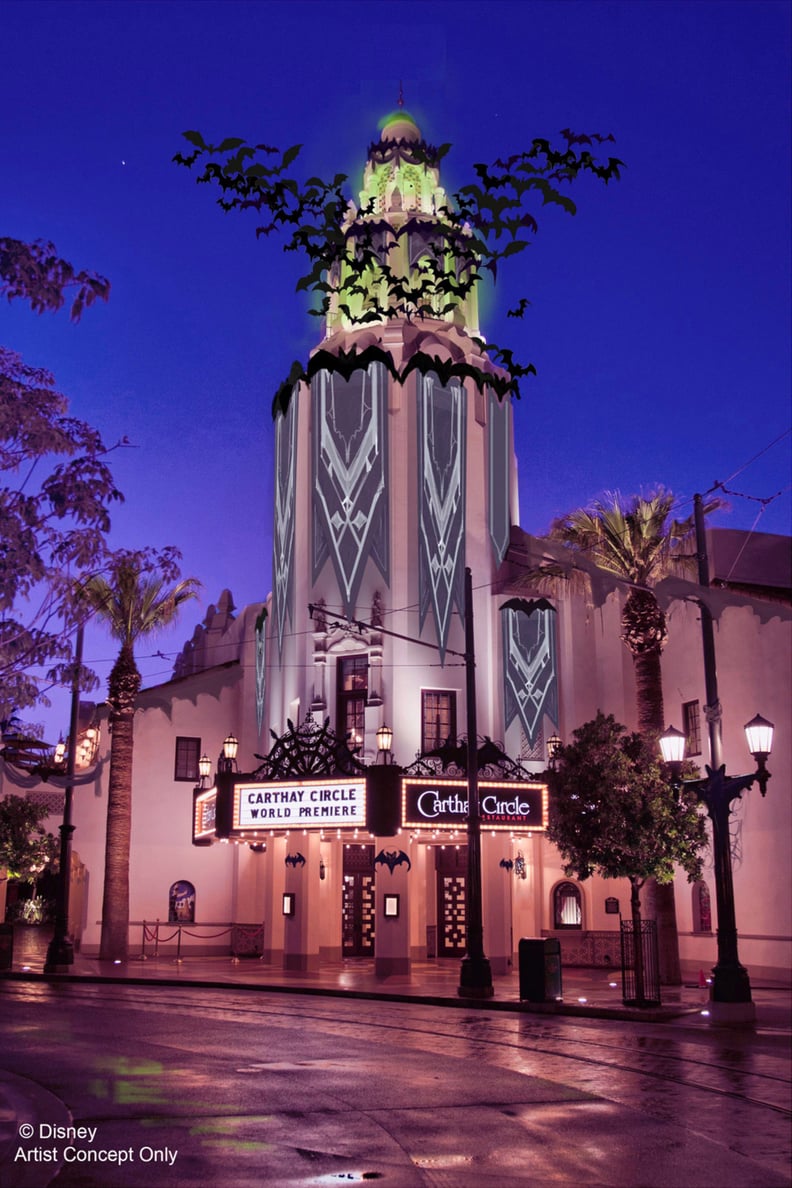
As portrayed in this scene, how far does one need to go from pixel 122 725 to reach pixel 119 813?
2945 mm

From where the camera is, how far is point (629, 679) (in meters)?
40.8

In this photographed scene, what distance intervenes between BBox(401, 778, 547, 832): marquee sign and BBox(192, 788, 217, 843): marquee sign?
283 inches

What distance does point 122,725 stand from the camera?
1626 inches

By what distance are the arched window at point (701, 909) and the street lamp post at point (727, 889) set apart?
13799mm

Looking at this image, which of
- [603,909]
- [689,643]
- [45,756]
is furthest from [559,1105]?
[45,756]

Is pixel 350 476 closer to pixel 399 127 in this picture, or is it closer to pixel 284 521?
pixel 284 521

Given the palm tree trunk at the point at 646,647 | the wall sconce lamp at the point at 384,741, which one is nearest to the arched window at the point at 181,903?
the wall sconce lamp at the point at 384,741

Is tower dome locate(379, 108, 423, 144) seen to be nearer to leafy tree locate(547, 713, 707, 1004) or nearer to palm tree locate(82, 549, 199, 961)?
palm tree locate(82, 549, 199, 961)

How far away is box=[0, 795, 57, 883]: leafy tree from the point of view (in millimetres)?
40875

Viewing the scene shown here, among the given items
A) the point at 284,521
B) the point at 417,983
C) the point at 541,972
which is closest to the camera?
the point at 541,972

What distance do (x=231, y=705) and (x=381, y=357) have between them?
15374 millimetres

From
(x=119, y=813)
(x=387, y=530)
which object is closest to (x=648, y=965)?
(x=387, y=530)

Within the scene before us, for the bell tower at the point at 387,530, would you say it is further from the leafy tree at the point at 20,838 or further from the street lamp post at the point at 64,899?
the leafy tree at the point at 20,838

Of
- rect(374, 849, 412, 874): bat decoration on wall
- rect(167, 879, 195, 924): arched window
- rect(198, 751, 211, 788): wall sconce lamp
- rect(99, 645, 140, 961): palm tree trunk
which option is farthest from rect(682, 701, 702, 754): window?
rect(167, 879, 195, 924): arched window
